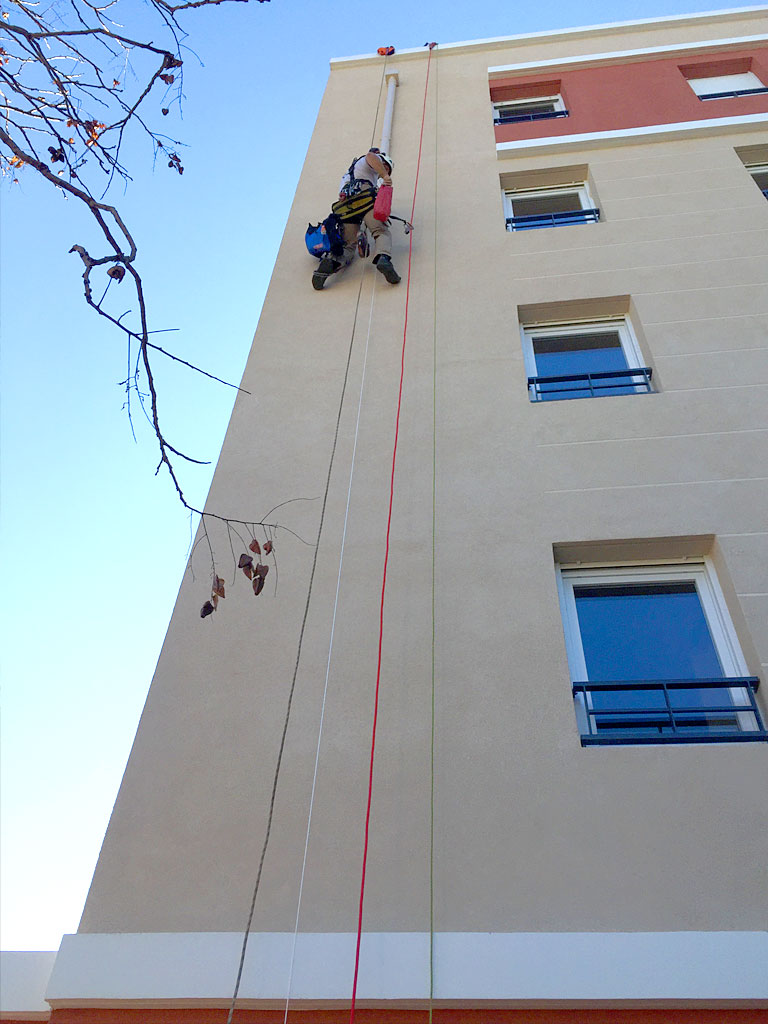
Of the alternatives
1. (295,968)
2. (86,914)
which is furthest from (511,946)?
(86,914)

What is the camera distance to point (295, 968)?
133 inches

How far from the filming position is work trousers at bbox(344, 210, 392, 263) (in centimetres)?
753

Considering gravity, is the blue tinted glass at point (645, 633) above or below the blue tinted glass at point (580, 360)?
below

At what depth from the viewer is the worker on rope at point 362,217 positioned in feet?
24.2

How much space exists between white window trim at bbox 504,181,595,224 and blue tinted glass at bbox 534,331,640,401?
2.48 meters

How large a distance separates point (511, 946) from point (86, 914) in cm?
177

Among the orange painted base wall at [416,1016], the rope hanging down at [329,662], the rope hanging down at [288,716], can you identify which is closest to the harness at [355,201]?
the rope hanging down at [329,662]

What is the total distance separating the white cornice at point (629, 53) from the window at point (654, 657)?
8.58m

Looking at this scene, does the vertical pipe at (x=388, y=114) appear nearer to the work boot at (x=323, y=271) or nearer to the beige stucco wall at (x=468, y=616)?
the beige stucco wall at (x=468, y=616)

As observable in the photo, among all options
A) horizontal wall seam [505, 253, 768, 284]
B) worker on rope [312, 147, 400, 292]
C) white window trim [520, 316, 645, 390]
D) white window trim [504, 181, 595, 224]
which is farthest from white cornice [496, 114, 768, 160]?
white window trim [520, 316, 645, 390]

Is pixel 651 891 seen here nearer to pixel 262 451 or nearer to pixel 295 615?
pixel 295 615

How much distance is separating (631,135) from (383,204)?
11.3ft

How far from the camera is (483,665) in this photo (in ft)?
14.3

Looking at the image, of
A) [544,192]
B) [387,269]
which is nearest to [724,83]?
[544,192]
